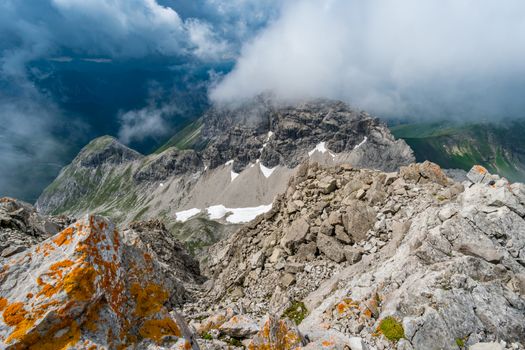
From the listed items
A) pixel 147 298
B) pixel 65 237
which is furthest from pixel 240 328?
pixel 65 237

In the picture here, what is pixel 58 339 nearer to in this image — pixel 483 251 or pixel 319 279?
pixel 483 251

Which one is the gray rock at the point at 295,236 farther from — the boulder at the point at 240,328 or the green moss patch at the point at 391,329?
the green moss patch at the point at 391,329

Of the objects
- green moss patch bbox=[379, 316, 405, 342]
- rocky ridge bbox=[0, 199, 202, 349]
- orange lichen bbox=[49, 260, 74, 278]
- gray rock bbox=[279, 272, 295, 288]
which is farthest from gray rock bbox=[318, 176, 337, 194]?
orange lichen bbox=[49, 260, 74, 278]

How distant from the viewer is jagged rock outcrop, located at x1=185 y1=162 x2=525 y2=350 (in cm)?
1320

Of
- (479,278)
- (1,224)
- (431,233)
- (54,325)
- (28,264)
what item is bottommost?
(479,278)

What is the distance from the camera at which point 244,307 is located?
2712 cm

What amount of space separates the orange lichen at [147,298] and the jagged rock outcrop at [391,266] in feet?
15.4

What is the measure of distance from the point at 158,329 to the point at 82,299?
7.59 ft

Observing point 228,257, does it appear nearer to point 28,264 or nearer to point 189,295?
point 189,295

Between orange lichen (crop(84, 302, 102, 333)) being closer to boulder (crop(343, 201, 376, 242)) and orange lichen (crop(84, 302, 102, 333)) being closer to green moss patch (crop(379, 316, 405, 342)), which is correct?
green moss patch (crop(379, 316, 405, 342))

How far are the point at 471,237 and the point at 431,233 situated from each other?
2.00 m

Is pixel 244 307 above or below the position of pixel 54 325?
below

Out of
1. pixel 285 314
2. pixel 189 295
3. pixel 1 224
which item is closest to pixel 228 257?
pixel 189 295

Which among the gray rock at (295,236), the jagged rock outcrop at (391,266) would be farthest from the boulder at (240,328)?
the gray rock at (295,236)
